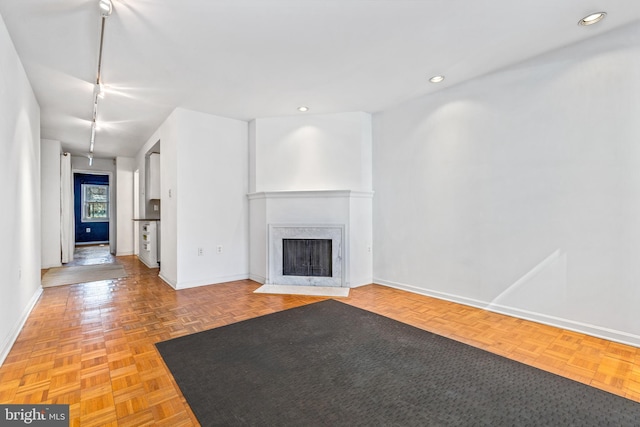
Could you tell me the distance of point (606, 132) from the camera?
7.99 ft

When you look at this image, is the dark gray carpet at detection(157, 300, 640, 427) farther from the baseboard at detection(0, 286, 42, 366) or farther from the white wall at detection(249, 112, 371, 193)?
the white wall at detection(249, 112, 371, 193)

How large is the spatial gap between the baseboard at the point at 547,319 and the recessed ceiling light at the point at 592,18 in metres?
2.40

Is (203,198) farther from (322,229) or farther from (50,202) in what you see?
(50,202)

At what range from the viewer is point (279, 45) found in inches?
99.3

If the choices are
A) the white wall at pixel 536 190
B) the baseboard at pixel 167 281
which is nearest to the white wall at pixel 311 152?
the white wall at pixel 536 190

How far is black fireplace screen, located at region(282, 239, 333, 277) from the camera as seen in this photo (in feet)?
13.8

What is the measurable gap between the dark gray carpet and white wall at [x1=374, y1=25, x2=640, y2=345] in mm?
1084

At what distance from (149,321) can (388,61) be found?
10.9 feet

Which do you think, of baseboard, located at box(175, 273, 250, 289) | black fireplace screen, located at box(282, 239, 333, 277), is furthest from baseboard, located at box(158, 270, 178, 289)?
black fireplace screen, located at box(282, 239, 333, 277)

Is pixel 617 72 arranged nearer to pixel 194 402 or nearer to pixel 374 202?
pixel 374 202

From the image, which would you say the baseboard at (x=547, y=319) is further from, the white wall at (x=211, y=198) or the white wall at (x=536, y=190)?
the white wall at (x=211, y=198)

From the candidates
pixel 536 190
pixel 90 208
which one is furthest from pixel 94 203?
pixel 536 190

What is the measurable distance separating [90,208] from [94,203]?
0.66ft

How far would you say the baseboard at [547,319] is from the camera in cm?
235
